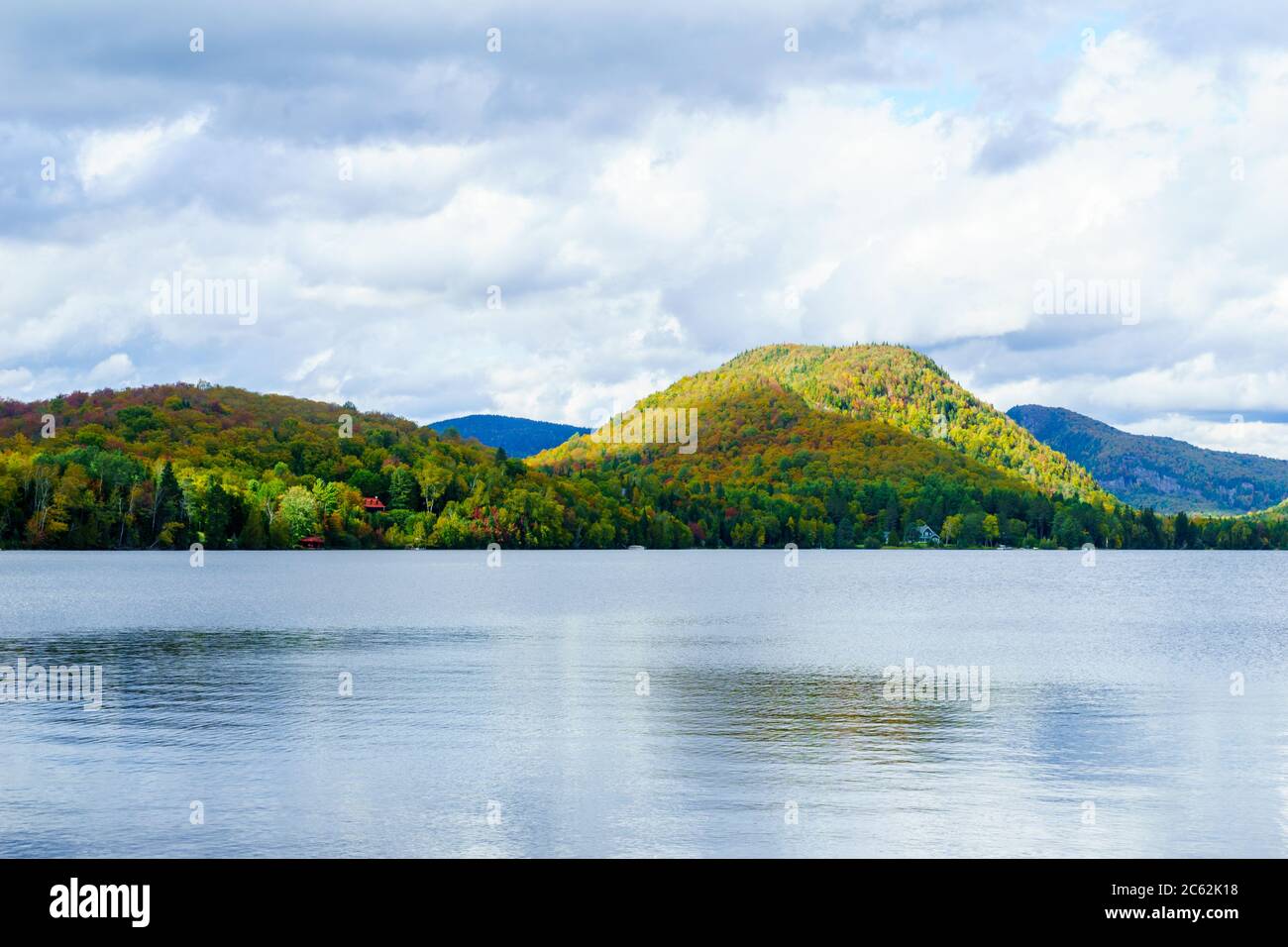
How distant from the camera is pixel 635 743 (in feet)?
107

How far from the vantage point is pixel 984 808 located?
997 inches

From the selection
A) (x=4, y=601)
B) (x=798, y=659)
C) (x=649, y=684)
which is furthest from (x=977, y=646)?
(x=4, y=601)

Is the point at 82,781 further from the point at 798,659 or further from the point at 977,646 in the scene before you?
the point at 977,646

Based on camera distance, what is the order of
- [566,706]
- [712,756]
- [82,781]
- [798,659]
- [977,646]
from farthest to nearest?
[977,646] → [798,659] → [566,706] → [712,756] → [82,781]

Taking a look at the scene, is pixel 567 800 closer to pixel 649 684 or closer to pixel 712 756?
pixel 712 756

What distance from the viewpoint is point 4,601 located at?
93.2 metres

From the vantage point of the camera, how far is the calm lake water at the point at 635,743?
23.4m

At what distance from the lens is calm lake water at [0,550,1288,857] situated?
76.9ft
